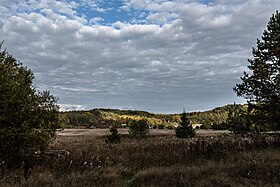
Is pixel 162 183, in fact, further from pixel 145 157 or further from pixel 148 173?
pixel 145 157

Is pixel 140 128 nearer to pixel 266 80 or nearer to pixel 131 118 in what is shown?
pixel 266 80

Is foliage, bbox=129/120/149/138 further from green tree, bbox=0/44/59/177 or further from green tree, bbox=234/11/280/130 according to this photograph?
green tree, bbox=0/44/59/177

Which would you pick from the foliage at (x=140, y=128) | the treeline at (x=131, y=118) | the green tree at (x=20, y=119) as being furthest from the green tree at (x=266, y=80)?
the treeline at (x=131, y=118)

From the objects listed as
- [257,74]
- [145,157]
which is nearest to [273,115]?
[257,74]

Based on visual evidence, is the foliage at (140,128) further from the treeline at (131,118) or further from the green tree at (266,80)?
the treeline at (131,118)

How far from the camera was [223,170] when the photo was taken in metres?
10.2

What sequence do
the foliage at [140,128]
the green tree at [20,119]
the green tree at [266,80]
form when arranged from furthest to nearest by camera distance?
the foliage at [140,128] < the green tree at [266,80] < the green tree at [20,119]

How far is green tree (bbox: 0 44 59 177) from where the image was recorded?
923 cm

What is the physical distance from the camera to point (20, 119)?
9773mm

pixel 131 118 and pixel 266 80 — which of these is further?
pixel 131 118

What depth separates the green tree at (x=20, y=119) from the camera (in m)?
9.23

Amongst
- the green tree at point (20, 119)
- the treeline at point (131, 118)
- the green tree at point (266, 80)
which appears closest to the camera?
the green tree at point (20, 119)

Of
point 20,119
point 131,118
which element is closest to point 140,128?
point 20,119

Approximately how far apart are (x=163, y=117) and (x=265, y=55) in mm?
166125
